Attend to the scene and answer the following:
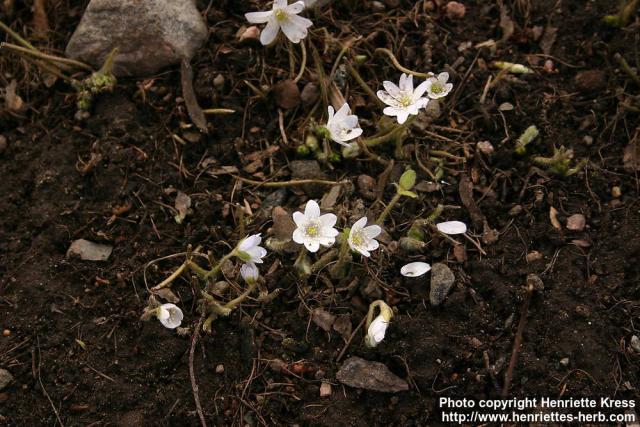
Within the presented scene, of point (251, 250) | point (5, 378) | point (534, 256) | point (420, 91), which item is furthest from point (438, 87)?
point (5, 378)

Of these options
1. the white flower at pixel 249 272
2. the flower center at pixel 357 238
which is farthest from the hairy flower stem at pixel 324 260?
the white flower at pixel 249 272

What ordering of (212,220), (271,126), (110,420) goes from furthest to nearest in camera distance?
(271,126) < (212,220) < (110,420)

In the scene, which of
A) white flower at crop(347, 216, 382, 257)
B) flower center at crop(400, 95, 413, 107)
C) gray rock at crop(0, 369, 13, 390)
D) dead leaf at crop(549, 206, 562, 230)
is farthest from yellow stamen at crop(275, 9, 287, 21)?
gray rock at crop(0, 369, 13, 390)

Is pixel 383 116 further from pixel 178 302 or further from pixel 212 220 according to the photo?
pixel 178 302

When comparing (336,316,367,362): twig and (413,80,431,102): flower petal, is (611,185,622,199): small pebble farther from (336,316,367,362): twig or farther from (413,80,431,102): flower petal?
(336,316,367,362): twig

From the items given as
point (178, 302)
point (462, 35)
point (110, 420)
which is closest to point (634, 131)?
point (462, 35)

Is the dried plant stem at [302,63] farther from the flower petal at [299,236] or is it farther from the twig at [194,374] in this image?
the twig at [194,374]

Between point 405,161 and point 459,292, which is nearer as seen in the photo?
point 459,292

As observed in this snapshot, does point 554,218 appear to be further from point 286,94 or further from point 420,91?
point 286,94
